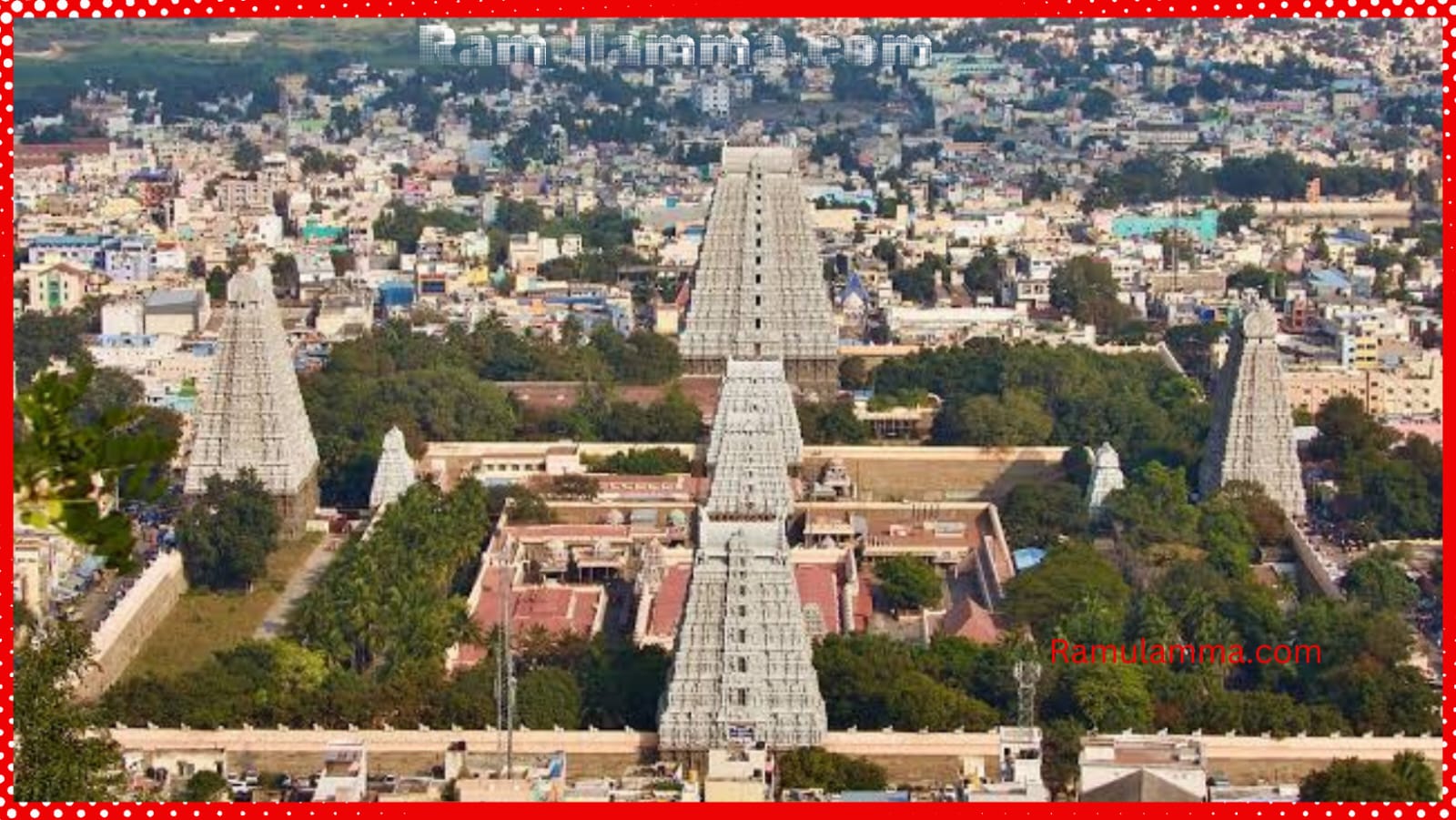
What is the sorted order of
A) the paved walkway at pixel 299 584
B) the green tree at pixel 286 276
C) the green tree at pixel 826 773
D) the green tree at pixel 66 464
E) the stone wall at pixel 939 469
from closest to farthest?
the green tree at pixel 66 464
the green tree at pixel 826 773
the paved walkway at pixel 299 584
the stone wall at pixel 939 469
the green tree at pixel 286 276

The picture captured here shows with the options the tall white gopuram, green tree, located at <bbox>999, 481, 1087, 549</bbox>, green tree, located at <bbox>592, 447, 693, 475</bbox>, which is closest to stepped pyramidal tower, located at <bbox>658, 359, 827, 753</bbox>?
green tree, located at <bbox>999, 481, 1087, 549</bbox>

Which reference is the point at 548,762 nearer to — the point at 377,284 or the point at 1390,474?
the point at 1390,474

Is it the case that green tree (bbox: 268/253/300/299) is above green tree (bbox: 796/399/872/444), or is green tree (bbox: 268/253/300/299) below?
below

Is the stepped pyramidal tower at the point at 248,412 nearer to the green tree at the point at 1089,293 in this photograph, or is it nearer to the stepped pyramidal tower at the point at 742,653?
the stepped pyramidal tower at the point at 742,653

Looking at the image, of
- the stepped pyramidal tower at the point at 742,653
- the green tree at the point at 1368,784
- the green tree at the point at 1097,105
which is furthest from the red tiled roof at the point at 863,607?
the green tree at the point at 1097,105

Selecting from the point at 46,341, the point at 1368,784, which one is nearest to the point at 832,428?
the point at 46,341

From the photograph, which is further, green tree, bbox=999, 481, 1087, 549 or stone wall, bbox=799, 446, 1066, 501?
stone wall, bbox=799, 446, 1066, 501

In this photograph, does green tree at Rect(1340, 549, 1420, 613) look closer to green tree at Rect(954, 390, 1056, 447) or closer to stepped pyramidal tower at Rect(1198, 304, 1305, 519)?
stepped pyramidal tower at Rect(1198, 304, 1305, 519)
